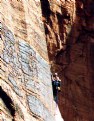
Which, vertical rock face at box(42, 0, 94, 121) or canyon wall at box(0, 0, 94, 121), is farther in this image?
vertical rock face at box(42, 0, 94, 121)

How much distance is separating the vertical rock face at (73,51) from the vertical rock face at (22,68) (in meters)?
4.74

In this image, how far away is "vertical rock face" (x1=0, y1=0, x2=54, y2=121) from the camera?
832 centimetres

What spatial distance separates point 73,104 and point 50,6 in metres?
3.28

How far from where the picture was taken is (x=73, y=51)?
695 inches

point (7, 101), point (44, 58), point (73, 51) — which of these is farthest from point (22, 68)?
point (73, 51)

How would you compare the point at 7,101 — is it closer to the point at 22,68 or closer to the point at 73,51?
the point at 22,68

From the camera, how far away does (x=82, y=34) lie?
58.9 feet

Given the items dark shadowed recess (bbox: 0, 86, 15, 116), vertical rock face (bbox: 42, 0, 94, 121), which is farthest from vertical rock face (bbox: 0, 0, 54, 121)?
vertical rock face (bbox: 42, 0, 94, 121)

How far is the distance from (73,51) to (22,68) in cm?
831

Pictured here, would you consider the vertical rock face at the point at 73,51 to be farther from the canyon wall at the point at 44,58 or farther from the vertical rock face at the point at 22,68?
the vertical rock face at the point at 22,68

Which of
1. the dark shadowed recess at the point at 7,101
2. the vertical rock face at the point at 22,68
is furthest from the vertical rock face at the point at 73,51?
the dark shadowed recess at the point at 7,101

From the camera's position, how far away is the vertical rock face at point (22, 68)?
27.3 ft

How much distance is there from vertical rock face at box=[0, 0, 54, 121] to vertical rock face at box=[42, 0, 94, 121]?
4.74 m

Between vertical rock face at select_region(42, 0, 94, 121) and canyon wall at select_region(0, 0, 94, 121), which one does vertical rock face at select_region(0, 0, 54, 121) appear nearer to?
canyon wall at select_region(0, 0, 94, 121)
